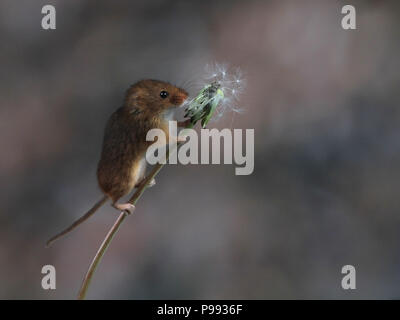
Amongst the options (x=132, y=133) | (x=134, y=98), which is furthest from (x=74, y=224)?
(x=134, y=98)

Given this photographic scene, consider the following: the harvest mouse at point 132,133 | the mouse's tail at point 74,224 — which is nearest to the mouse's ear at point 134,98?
the harvest mouse at point 132,133

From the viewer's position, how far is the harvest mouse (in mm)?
1354

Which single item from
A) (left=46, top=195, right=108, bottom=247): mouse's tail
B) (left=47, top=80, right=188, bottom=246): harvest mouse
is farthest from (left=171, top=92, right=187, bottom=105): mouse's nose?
(left=46, top=195, right=108, bottom=247): mouse's tail

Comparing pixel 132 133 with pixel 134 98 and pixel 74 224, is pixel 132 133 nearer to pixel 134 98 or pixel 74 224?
pixel 134 98

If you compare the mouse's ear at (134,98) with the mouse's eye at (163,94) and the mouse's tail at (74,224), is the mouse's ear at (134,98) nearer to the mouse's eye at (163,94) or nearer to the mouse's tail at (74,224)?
the mouse's eye at (163,94)

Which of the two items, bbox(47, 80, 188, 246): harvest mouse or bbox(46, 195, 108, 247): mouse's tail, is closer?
bbox(46, 195, 108, 247): mouse's tail

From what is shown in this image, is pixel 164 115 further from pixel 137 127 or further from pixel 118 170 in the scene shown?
pixel 118 170

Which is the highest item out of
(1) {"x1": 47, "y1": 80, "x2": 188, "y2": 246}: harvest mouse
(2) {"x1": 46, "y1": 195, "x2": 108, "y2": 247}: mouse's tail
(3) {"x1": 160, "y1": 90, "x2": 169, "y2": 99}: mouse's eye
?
(3) {"x1": 160, "y1": 90, "x2": 169, "y2": 99}: mouse's eye

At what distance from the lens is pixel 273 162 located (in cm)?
306

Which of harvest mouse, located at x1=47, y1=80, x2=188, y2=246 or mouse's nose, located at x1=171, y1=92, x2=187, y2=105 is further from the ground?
mouse's nose, located at x1=171, y1=92, x2=187, y2=105

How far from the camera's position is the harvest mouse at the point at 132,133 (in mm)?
1354

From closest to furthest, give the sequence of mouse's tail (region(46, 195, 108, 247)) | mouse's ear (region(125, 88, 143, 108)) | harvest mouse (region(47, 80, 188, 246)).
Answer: mouse's tail (region(46, 195, 108, 247))
harvest mouse (region(47, 80, 188, 246))
mouse's ear (region(125, 88, 143, 108))

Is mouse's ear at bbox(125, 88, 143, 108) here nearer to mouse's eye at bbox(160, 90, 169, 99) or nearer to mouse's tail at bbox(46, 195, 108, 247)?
mouse's eye at bbox(160, 90, 169, 99)

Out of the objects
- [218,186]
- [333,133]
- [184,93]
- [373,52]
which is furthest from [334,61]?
[184,93]
